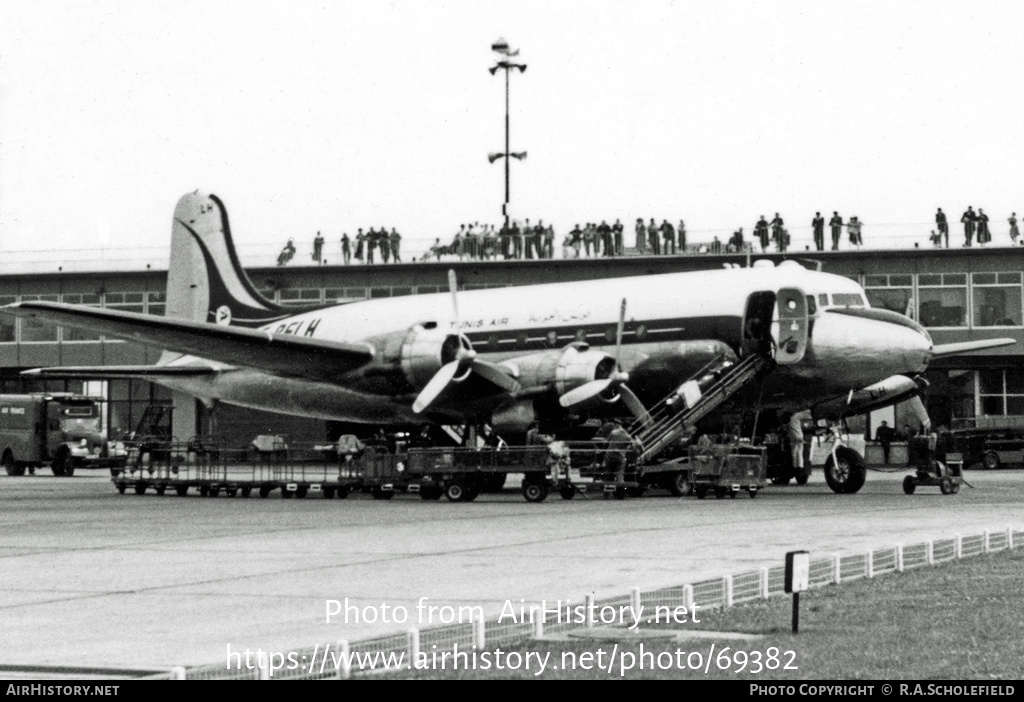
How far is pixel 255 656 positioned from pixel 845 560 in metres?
8.45

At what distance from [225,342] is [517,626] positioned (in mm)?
24116

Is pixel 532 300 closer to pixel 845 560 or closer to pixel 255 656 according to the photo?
pixel 845 560

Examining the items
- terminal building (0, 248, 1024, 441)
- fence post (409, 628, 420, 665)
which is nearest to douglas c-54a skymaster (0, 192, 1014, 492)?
fence post (409, 628, 420, 665)

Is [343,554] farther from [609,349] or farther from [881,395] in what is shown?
[881,395]

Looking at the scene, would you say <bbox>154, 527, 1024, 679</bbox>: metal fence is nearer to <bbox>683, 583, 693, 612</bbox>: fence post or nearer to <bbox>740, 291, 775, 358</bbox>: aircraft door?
<bbox>683, 583, 693, 612</bbox>: fence post

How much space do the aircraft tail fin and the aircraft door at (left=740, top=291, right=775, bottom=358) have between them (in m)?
16.2

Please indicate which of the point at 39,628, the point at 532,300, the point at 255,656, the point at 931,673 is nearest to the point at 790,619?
the point at 931,673

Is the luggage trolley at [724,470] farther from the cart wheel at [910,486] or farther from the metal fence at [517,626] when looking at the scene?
the metal fence at [517,626]

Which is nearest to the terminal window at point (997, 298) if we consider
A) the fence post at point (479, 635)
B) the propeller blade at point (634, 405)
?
the propeller blade at point (634, 405)

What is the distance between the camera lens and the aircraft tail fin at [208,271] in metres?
43.7

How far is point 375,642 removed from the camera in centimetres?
1109

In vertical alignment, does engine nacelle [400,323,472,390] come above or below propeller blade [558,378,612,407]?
above

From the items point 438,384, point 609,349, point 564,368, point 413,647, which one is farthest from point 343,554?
point 609,349

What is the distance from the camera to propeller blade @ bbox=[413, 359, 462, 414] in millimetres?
33000
